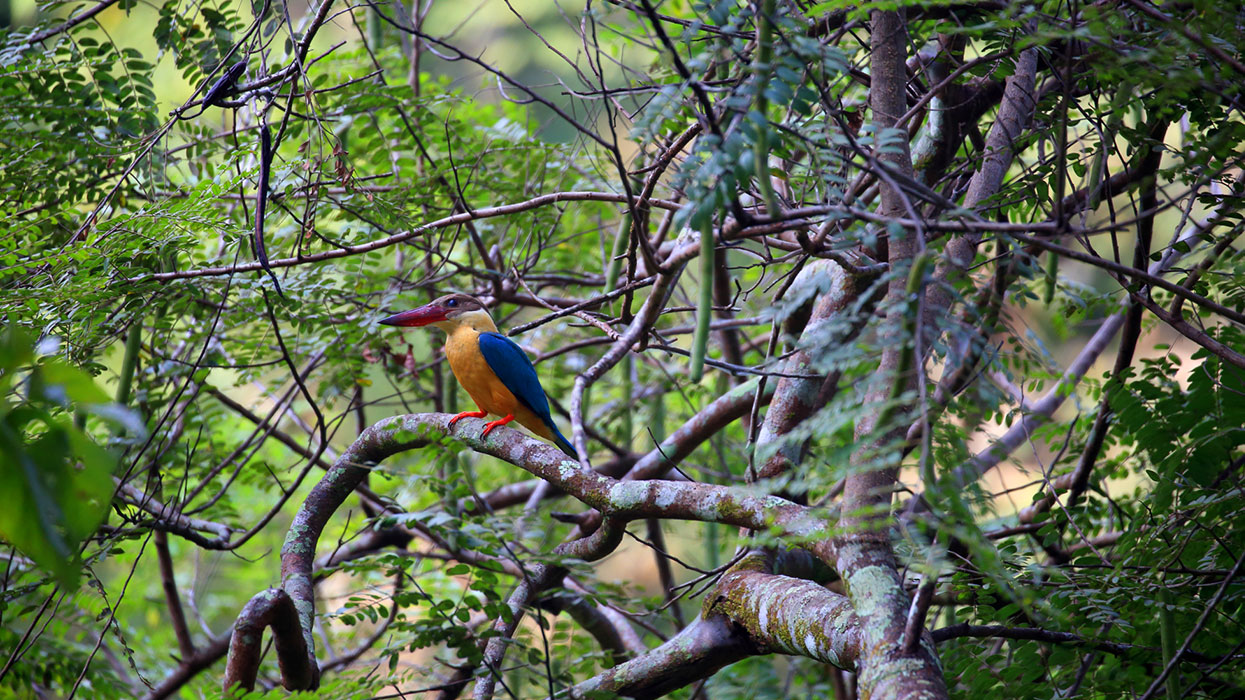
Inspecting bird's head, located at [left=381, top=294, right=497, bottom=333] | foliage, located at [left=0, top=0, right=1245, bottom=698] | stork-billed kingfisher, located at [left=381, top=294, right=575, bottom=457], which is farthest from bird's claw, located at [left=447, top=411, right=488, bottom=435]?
bird's head, located at [left=381, top=294, right=497, bottom=333]

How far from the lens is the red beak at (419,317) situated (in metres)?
3.82

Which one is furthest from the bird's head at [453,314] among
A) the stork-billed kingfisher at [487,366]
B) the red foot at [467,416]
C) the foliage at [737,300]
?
the red foot at [467,416]

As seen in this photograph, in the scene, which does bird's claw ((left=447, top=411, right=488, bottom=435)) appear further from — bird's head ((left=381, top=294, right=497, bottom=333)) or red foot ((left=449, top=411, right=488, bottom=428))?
bird's head ((left=381, top=294, right=497, bottom=333))

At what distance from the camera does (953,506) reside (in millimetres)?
1306

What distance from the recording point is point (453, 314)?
414cm

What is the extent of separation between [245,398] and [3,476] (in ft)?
30.0

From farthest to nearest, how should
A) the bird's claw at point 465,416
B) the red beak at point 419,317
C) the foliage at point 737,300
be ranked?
the red beak at point 419,317 → the bird's claw at point 465,416 → the foliage at point 737,300

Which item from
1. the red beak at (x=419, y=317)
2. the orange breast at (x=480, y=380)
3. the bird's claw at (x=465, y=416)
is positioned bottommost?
the bird's claw at (x=465, y=416)

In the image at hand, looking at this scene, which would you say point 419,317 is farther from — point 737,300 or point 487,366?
point 737,300

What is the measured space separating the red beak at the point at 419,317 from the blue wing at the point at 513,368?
277mm

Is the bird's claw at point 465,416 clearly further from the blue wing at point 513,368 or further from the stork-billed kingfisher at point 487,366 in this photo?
the blue wing at point 513,368

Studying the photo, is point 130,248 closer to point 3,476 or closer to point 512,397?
point 512,397

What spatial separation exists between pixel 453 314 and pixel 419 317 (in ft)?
0.73

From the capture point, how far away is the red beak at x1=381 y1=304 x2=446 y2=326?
12.5 ft
